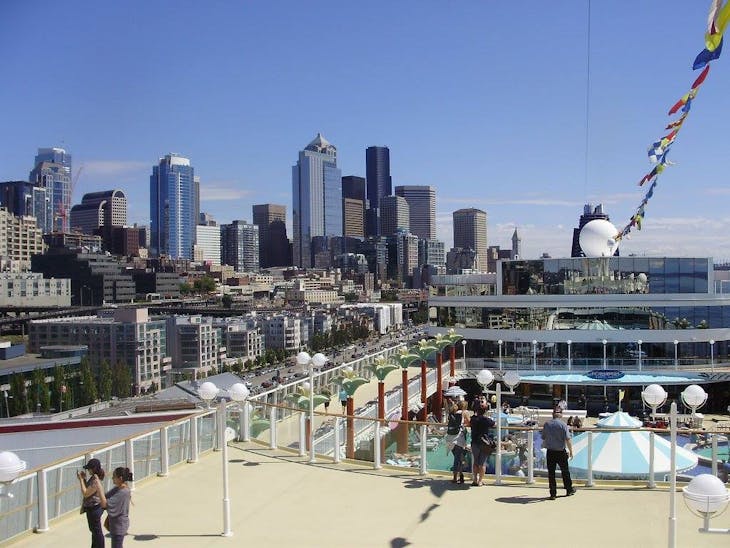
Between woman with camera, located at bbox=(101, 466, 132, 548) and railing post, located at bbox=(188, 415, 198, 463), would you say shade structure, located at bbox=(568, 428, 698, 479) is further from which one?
woman with camera, located at bbox=(101, 466, 132, 548)

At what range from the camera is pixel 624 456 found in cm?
1137

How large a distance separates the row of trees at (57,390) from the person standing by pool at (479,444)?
8725 cm

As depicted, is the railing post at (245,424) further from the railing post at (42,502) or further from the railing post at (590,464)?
the railing post at (590,464)

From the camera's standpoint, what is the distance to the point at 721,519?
9.03 metres

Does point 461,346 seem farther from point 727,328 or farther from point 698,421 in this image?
point 698,421

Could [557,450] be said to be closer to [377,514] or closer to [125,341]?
[377,514]

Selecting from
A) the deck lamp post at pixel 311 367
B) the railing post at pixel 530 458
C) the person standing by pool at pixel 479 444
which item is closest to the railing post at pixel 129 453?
the deck lamp post at pixel 311 367

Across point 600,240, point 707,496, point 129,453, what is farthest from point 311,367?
point 600,240

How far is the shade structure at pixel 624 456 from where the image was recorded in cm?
1109

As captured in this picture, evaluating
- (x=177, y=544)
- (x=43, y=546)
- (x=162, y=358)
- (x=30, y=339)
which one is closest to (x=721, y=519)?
(x=177, y=544)

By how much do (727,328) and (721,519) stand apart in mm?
35814

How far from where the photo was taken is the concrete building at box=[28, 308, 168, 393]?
122562mm

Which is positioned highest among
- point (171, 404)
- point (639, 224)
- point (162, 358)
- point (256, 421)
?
point (639, 224)

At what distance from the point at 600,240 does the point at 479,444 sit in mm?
34359
